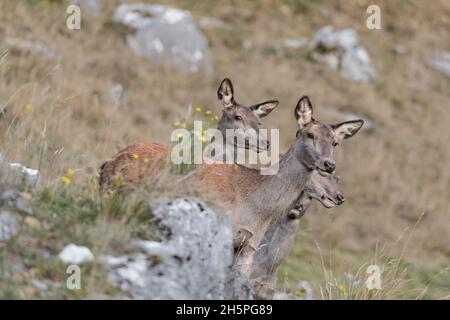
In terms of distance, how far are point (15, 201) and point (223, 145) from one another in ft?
17.2

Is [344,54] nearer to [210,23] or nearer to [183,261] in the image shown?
[210,23]

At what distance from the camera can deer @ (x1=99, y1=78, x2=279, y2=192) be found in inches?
363

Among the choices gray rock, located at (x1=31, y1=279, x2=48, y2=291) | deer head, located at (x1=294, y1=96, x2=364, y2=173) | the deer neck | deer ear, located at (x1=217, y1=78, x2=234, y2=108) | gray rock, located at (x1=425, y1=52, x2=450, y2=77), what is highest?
gray rock, located at (x1=425, y1=52, x2=450, y2=77)

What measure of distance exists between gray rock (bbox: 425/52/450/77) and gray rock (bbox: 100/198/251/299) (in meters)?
25.8

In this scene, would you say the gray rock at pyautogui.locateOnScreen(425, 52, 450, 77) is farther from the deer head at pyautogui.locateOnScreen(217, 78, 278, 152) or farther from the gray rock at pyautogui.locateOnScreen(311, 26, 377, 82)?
the deer head at pyautogui.locateOnScreen(217, 78, 278, 152)

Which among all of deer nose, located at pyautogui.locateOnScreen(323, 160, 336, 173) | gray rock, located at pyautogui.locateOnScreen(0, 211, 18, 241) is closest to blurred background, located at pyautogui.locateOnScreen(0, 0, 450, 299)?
deer nose, located at pyautogui.locateOnScreen(323, 160, 336, 173)

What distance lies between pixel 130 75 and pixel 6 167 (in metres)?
17.6

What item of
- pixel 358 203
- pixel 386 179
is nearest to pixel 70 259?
pixel 358 203

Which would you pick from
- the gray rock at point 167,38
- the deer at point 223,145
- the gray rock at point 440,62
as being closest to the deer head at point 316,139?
the deer at point 223,145

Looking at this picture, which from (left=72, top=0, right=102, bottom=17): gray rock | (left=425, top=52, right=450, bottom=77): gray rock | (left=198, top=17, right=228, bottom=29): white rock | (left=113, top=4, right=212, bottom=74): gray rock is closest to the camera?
(left=113, top=4, right=212, bottom=74): gray rock

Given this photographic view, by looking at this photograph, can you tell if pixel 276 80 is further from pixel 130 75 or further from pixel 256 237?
pixel 256 237

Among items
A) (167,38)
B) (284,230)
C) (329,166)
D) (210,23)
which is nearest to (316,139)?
(329,166)

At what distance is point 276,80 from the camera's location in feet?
92.1

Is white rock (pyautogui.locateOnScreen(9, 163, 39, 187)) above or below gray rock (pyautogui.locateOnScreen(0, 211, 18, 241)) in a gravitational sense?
above
